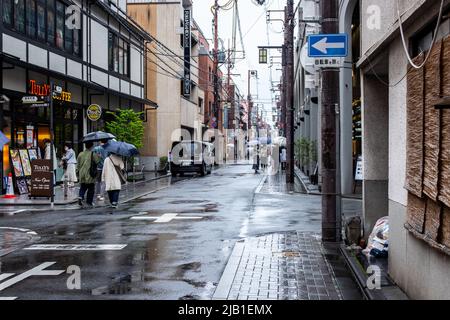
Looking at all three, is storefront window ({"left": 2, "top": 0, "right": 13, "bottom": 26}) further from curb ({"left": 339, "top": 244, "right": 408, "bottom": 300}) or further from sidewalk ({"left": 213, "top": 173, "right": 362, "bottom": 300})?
curb ({"left": 339, "top": 244, "right": 408, "bottom": 300})

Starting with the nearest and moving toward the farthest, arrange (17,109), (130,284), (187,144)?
(130,284)
(17,109)
(187,144)

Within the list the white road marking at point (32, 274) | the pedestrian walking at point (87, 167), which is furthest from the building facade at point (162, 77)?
the white road marking at point (32, 274)

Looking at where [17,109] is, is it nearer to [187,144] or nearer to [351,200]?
[351,200]

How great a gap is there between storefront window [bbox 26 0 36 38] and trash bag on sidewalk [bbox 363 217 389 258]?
16908 mm

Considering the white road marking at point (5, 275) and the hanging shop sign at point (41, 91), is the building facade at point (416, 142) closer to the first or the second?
the white road marking at point (5, 275)

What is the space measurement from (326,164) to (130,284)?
4542 millimetres

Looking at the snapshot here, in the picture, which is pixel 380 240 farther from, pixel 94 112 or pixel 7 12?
pixel 94 112

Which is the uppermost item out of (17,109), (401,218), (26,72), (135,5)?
(135,5)

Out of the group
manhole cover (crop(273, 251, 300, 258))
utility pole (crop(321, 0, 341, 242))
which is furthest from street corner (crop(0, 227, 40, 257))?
utility pole (crop(321, 0, 341, 242))

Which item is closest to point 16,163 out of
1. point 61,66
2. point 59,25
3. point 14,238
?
point 61,66

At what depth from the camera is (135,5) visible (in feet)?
139

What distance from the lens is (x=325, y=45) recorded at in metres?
9.74

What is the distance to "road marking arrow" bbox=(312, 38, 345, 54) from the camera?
9.73 m
